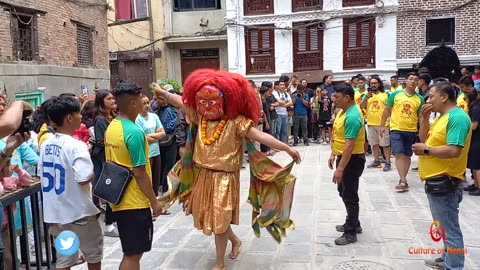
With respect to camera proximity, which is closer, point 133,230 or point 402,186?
point 133,230

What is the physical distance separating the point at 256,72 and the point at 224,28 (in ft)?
10.3

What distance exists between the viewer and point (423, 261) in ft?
13.7

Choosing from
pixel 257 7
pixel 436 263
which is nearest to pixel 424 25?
pixel 257 7

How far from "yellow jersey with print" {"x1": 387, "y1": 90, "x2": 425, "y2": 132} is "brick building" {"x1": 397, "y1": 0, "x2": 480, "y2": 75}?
404 inches

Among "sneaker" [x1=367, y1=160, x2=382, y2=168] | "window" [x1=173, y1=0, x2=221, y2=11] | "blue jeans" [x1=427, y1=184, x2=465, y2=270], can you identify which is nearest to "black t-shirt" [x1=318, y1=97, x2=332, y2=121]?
"sneaker" [x1=367, y1=160, x2=382, y2=168]

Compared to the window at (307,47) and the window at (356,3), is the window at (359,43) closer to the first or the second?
the window at (356,3)

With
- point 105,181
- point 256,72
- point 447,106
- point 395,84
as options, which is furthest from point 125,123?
point 256,72

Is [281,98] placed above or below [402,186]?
above

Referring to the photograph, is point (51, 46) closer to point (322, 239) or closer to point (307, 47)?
point (322, 239)

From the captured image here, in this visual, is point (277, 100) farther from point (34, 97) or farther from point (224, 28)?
point (224, 28)

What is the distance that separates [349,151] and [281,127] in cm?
678

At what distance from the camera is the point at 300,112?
1178 centimetres

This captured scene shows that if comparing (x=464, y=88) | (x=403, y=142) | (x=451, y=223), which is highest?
(x=464, y=88)

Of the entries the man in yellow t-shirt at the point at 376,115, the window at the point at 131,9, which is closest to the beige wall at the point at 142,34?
the window at the point at 131,9
